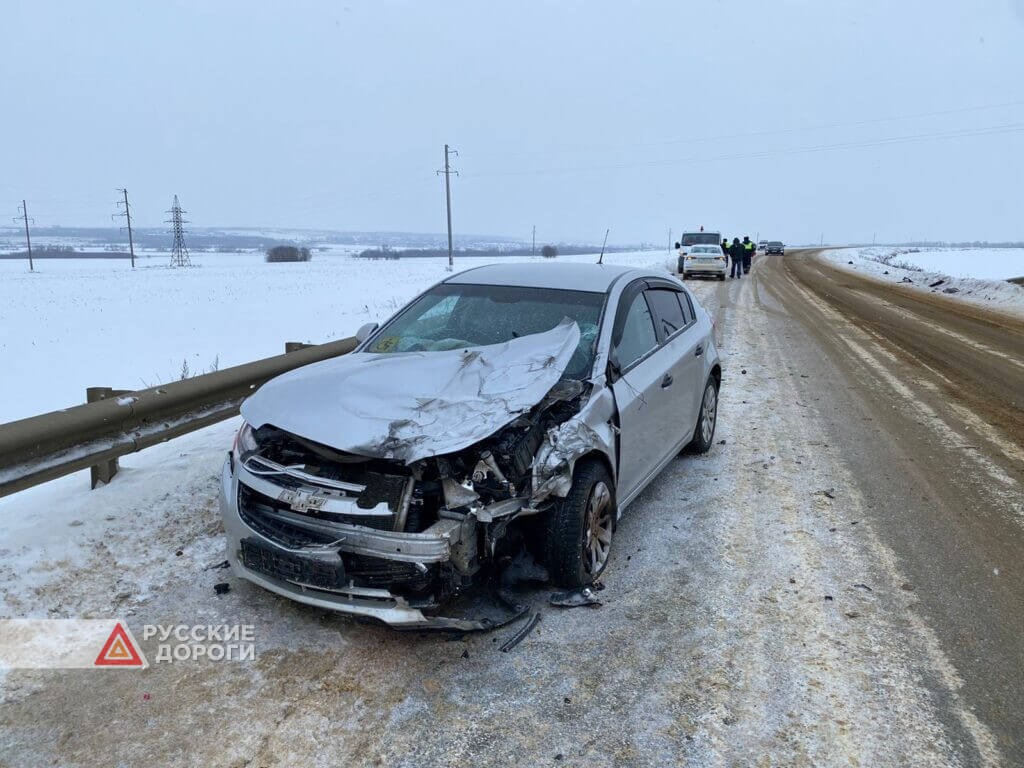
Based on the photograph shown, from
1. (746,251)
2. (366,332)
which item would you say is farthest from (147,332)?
(746,251)

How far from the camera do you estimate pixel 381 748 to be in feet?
→ 8.45

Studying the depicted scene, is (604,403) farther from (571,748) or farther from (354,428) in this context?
(571,748)

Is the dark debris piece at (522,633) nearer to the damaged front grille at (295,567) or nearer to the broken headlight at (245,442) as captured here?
the damaged front grille at (295,567)

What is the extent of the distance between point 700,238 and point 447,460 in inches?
1374

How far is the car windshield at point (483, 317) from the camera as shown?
4473mm

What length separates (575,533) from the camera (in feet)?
11.4

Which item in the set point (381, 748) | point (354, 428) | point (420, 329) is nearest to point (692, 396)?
point (420, 329)

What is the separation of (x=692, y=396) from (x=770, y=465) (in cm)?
94

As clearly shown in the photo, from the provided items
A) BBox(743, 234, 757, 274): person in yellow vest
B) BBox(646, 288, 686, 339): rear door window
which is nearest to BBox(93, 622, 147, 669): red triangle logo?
BBox(646, 288, 686, 339): rear door window

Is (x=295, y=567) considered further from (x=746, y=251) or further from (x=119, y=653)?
(x=746, y=251)

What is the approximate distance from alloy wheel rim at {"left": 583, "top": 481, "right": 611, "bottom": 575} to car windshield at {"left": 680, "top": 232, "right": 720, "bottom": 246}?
3322 cm

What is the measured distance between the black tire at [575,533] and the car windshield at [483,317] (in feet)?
2.91

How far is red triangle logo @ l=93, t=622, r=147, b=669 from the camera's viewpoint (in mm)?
3064

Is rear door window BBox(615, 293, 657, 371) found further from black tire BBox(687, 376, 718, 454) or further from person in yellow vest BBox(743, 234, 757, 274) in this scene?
person in yellow vest BBox(743, 234, 757, 274)
